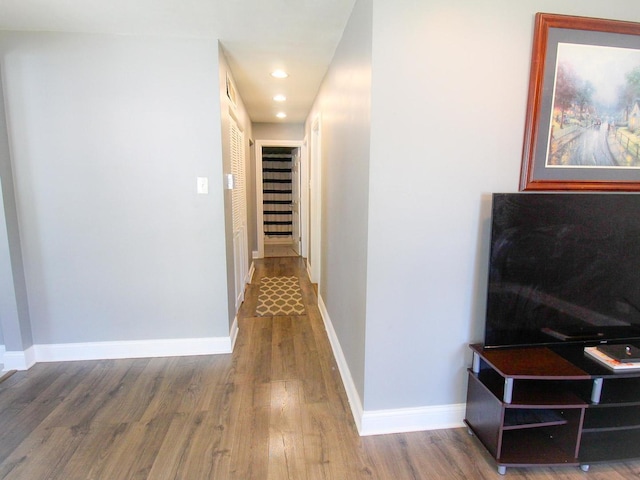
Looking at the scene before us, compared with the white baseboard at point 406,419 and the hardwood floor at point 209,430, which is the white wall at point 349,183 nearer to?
the white baseboard at point 406,419

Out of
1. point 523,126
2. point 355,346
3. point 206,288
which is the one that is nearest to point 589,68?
point 523,126

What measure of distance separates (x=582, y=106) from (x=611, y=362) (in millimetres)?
1214

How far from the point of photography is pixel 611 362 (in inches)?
60.0

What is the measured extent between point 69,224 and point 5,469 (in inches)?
57.5

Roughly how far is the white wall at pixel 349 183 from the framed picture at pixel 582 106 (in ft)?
2.62

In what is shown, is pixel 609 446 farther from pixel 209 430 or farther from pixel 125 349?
pixel 125 349

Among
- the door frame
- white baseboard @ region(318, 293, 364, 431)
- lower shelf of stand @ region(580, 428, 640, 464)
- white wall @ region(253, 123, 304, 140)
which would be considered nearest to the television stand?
lower shelf of stand @ region(580, 428, 640, 464)

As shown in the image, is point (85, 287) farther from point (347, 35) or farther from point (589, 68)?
point (589, 68)

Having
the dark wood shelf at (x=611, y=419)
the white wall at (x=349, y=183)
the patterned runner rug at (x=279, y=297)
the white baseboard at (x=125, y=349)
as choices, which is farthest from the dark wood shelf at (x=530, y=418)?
the patterned runner rug at (x=279, y=297)

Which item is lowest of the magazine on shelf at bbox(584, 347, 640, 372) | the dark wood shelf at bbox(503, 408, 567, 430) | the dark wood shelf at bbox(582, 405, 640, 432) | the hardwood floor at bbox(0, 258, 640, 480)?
the hardwood floor at bbox(0, 258, 640, 480)

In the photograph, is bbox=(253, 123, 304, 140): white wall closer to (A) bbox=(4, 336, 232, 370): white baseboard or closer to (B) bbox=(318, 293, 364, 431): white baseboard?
(B) bbox=(318, 293, 364, 431): white baseboard

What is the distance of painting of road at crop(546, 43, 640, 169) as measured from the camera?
1612 millimetres

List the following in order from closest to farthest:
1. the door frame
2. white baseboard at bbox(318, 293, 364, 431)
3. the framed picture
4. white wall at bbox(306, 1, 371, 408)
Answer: the framed picture < white wall at bbox(306, 1, 371, 408) < white baseboard at bbox(318, 293, 364, 431) < the door frame

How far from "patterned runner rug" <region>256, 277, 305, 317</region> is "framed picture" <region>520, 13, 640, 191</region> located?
2.52m
